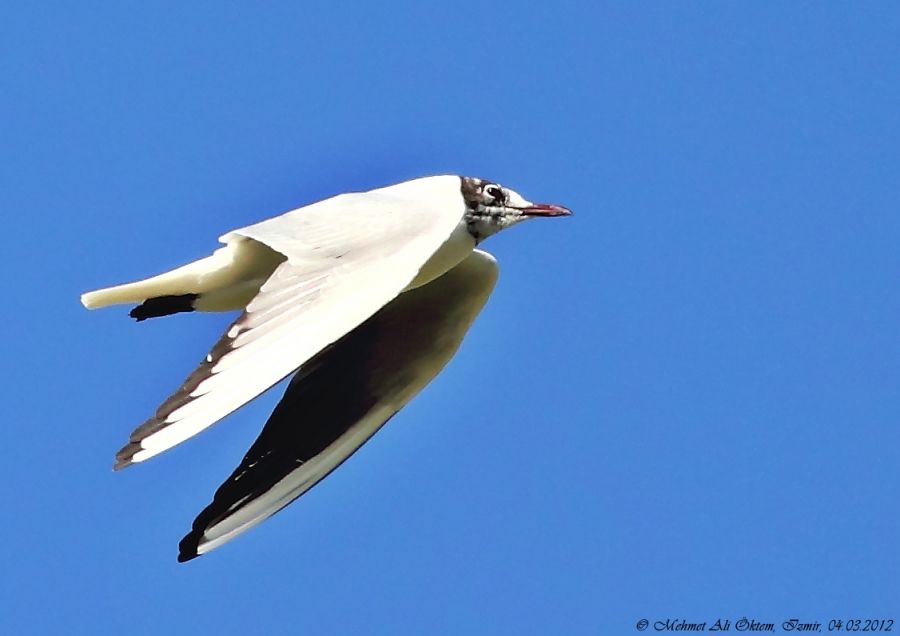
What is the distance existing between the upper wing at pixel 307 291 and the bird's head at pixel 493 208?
1.57 feet

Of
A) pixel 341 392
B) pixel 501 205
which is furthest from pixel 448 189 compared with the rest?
pixel 341 392

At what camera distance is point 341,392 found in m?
8.50

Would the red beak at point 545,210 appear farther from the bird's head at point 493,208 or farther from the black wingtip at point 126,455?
the black wingtip at point 126,455

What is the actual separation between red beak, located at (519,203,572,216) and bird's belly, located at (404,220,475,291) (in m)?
0.45

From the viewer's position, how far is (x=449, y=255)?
8008mm

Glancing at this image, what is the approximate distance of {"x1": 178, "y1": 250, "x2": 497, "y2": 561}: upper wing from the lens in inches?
318

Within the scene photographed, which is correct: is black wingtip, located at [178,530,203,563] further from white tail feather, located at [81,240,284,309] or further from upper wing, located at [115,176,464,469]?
upper wing, located at [115,176,464,469]

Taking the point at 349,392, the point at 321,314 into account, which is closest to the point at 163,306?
the point at 349,392

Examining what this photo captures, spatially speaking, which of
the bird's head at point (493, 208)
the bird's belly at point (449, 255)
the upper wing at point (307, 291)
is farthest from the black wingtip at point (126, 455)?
the bird's head at point (493, 208)

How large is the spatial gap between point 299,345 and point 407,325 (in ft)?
7.74

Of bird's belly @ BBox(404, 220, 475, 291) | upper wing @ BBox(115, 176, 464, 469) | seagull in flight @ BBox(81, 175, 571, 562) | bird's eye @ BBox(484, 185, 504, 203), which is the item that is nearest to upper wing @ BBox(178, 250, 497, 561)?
seagull in flight @ BBox(81, 175, 571, 562)

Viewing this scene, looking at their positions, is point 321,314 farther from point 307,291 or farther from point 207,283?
point 207,283

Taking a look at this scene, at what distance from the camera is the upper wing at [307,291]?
Answer: 20.2 ft

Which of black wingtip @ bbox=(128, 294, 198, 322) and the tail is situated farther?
black wingtip @ bbox=(128, 294, 198, 322)
